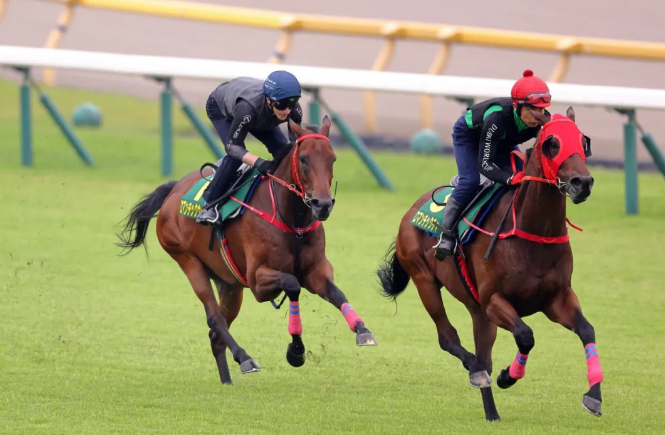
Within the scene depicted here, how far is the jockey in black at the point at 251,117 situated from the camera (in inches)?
292

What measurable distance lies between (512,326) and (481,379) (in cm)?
52

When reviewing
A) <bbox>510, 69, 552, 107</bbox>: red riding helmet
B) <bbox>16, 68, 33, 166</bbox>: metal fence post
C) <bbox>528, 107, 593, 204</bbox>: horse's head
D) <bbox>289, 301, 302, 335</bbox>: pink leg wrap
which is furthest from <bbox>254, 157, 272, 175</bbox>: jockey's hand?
<bbox>16, 68, 33, 166</bbox>: metal fence post

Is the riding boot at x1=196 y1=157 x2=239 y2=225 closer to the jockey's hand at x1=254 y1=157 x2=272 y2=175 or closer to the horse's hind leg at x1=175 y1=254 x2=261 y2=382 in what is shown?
the jockey's hand at x1=254 y1=157 x2=272 y2=175

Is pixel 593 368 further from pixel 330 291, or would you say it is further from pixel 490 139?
pixel 330 291

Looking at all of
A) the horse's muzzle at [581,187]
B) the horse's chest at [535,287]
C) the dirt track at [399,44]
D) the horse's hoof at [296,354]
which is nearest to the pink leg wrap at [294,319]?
the horse's hoof at [296,354]

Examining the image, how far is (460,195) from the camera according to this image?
23.9 ft

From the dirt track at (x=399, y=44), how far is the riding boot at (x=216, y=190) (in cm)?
1245

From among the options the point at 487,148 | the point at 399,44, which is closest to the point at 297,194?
the point at 487,148

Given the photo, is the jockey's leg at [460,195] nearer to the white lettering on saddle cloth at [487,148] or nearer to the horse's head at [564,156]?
the white lettering on saddle cloth at [487,148]

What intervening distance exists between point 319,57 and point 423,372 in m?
18.1

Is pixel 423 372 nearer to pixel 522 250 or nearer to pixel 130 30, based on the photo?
pixel 522 250

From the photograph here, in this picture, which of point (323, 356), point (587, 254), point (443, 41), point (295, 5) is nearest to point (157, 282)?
point (323, 356)

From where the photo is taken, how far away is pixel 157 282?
11.6m

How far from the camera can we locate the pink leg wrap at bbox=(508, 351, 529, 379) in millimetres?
6754
